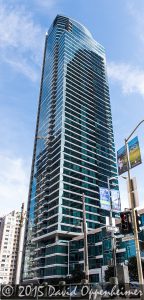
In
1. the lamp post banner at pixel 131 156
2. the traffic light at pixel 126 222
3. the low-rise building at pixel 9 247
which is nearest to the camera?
the traffic light at pixel 126 222

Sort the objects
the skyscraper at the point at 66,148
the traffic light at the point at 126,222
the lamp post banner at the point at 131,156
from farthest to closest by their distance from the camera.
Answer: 1. the skyscraper at the point at 66,148
2. the lamp post banner at the point at 131,156
3. the traffic light at the point at 126,222

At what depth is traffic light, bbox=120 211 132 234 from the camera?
1675 cm

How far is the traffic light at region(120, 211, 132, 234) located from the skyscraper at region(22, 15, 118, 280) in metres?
85.7

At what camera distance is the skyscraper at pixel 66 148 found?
348 ft

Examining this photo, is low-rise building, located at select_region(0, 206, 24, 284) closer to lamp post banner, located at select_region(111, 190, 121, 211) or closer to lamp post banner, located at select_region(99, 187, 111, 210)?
lamp post banner, located at select_region(111, 190, 121, 211)

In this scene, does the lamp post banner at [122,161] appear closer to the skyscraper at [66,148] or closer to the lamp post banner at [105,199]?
the lamp post banner at [105,199]

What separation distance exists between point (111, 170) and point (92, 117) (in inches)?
1197

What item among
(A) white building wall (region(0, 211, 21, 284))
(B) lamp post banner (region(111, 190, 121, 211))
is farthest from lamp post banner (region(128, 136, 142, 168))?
(A) white building wall (region(0, 211, 21, 284))

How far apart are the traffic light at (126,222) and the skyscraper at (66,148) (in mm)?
85671

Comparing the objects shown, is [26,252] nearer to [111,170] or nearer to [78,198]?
[78,198]

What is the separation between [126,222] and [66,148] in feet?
341

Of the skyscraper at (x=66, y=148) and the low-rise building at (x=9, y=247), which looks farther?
the low-rise building at (x=9, y=247)

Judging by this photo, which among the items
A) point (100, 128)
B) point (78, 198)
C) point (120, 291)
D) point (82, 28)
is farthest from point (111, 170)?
point (120, 291)

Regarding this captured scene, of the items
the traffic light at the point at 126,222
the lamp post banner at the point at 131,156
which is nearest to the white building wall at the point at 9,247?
the lamp post banner at the point at 131,156
